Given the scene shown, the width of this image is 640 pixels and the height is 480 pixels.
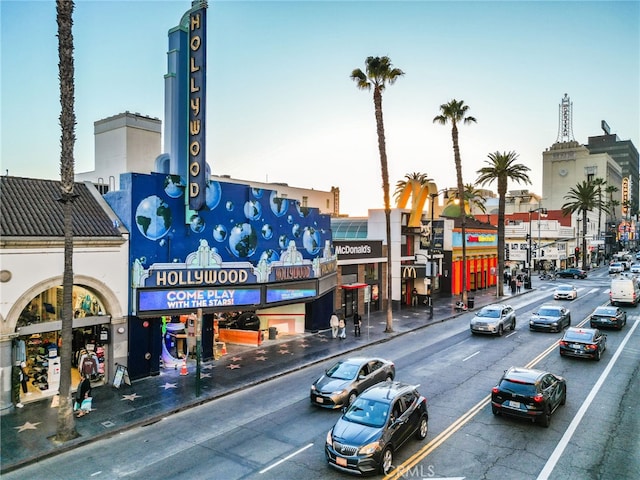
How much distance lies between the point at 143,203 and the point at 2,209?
17.3 ft

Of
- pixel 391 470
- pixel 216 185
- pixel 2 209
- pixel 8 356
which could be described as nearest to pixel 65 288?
pixel 8 356

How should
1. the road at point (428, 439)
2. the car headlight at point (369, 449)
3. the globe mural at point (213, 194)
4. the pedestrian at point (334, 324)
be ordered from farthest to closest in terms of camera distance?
the pedestrian at point (334, 324) < the globe mural at point (213, 194) < the road at point (428, 439) < the car headlight at point (369, 449)

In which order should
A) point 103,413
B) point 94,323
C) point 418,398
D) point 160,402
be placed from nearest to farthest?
point 418,398 < point 103,413 < point 160,402 < point 94,323

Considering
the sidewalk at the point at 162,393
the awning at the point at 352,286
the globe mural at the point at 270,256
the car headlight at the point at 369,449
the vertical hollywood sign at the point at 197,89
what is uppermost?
the vertical hollywood sign at the point at 197,89

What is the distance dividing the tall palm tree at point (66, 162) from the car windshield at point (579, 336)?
22147 millimetres

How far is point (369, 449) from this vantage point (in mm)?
11625

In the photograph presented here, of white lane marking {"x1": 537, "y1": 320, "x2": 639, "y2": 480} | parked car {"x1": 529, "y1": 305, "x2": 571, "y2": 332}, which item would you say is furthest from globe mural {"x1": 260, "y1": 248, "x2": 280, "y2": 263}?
parked car {"x1": 529, "y1": 305, "x2": 571, "y2": 332}

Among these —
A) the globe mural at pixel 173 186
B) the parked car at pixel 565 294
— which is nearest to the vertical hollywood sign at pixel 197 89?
the globe mural at pixel 173 186

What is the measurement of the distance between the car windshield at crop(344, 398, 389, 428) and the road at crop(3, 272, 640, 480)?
1264 mm

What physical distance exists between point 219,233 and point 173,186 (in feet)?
10.7

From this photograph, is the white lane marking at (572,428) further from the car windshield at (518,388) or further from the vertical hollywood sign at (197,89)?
the vertical hollywood sign at (197,89)

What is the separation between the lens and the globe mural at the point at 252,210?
24281 mm

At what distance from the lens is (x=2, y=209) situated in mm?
17859

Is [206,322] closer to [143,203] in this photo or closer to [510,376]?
[143,203]
